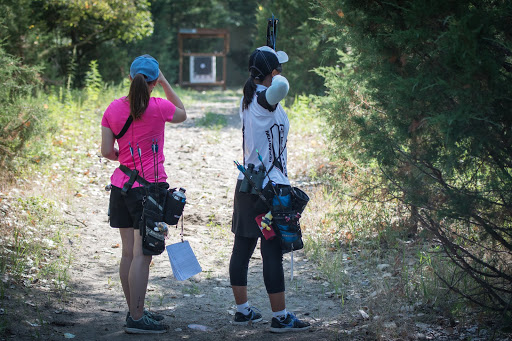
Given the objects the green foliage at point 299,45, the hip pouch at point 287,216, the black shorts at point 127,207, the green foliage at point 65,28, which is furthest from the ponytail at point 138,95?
the green foliage at point 299,45

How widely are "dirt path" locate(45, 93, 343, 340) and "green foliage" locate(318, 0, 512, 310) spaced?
48.4 inches

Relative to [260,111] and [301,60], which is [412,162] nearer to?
[260,111]

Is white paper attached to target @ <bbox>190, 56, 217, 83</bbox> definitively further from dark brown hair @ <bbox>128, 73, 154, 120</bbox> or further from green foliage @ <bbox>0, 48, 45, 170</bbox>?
dark brown hair @ <bbox>128, 73, 154, 120</bbox>

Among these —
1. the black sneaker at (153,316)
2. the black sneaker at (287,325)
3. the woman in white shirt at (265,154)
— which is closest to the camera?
the woman in white shirt at (265,154)

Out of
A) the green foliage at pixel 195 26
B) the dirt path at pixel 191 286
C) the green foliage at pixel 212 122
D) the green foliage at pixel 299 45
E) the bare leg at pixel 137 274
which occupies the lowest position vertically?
the dirt path at pixel 191 286

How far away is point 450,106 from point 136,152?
2.09 metres

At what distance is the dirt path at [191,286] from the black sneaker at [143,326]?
4 centimetres

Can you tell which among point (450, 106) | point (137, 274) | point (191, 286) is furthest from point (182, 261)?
point (450, 106)

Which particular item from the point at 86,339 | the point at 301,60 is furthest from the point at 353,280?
the point at 301,60

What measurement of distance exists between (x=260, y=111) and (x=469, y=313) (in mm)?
2014

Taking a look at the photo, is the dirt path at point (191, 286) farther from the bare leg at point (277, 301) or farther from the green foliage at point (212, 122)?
the green foliage at point (212, 122)

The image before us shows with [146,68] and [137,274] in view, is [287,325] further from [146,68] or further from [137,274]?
[146,68]

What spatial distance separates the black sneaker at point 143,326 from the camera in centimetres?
394

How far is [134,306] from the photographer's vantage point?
3910 millimetres
